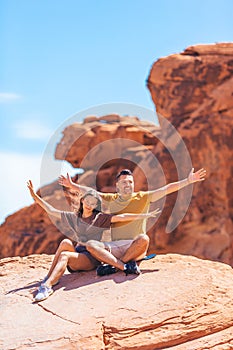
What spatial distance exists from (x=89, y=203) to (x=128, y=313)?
1360 mm

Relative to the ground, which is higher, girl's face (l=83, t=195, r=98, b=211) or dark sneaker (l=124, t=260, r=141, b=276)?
girl's face (l=83, t=195, r=98, b=211)

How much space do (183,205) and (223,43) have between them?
5676 millimetres

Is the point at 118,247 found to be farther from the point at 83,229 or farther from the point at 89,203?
the point at 89,203

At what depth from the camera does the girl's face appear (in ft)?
16.7

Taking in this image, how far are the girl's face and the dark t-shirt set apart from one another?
0.08 m

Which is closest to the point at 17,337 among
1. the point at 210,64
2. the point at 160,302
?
the point at 160,302

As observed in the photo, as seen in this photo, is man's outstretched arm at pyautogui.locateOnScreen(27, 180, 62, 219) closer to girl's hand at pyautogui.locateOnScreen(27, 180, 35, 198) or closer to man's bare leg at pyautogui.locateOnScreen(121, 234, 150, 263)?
girl's hand at pyautogui.locateOnScreen(27, 180, 35, 198)

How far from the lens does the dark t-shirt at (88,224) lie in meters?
5.04

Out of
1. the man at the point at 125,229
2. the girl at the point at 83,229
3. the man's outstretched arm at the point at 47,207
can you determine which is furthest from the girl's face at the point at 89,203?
the man's outstretched arm at the point at 47,207

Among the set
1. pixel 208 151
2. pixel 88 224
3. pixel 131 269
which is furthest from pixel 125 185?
pixel 208 151

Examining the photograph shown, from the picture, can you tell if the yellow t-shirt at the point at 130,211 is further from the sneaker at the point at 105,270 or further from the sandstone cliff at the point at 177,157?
the sandstone cliff at the point at 177,157

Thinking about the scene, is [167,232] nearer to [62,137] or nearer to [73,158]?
[73,158]

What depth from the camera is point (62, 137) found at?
68.4ft

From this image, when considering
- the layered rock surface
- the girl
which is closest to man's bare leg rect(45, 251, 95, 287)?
the girl
